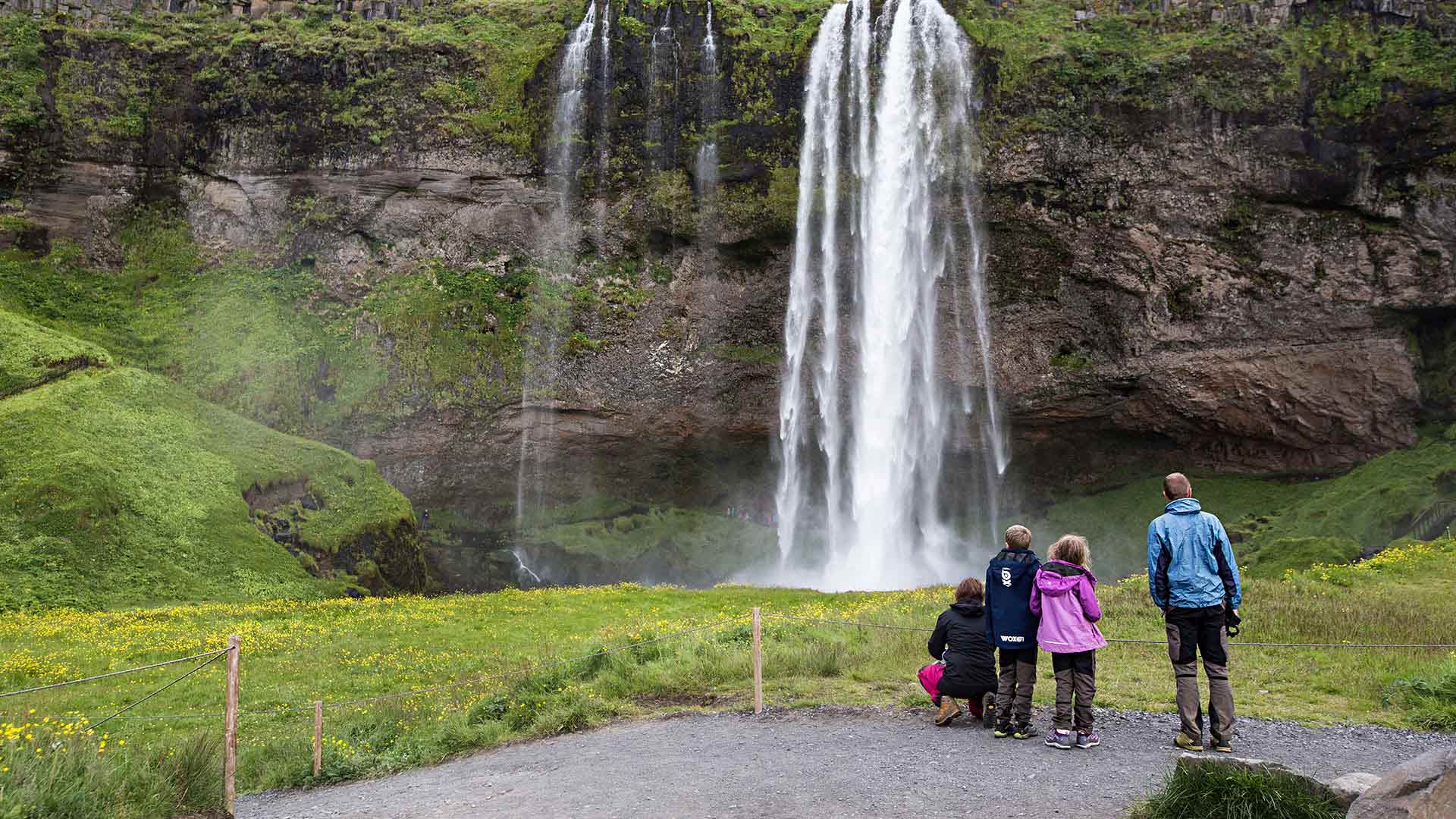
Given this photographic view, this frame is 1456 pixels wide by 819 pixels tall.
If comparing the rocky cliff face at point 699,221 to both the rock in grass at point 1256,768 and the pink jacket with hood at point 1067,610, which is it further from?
the rock in grass at point 1256,768

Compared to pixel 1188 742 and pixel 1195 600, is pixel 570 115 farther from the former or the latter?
pixel 1188 742

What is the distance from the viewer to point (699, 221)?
39031 mm

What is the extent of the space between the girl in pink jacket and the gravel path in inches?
10.4

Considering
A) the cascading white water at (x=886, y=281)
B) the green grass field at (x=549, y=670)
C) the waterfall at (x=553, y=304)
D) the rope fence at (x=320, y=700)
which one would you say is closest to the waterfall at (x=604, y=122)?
the waterfall at (x=553, y=304)

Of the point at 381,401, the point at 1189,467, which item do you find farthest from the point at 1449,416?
the point at 381,401

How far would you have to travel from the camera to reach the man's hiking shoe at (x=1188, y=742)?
27.1 ft

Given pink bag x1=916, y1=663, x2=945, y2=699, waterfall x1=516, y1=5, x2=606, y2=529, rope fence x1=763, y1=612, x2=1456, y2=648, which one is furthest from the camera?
waterfall x1=516, y1=5, x2=606, y2=529

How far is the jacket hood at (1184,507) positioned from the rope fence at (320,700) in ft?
10.4

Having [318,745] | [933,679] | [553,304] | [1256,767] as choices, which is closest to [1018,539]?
[933,679]

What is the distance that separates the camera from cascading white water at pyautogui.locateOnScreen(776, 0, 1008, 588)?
37.2 meters

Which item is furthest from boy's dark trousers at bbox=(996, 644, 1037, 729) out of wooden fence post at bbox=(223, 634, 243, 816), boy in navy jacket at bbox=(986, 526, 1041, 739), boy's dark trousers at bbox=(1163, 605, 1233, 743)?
wooden fence post at bbox=(223, 634, 243, 816)

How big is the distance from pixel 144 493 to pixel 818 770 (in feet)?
86.6

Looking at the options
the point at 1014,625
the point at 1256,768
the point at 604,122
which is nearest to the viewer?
the point at 1256,768

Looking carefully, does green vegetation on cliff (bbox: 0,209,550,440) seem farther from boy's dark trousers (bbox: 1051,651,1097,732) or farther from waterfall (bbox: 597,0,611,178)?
boy's dark trousers (bbox: 1051,651,1097,732)
